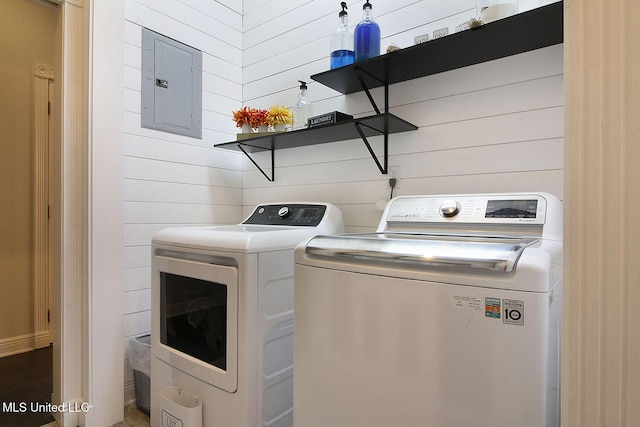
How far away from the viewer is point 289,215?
193 centimetres

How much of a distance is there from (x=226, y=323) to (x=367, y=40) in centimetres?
135

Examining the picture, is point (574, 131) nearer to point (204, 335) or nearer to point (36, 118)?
point (204, 335)

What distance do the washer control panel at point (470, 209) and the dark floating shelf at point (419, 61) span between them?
340 mm

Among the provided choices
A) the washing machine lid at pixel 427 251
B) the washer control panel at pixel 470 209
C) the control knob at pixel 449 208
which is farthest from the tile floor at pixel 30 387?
the control knob at pixel 449 208

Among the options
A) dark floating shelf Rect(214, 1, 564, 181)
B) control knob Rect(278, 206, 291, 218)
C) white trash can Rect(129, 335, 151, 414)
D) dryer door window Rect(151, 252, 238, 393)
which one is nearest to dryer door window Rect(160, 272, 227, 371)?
dryer door window Rect(151, 252, 238, 393)

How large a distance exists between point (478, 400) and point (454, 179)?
3.23 ft

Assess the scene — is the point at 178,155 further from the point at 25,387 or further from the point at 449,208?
the point at 25,387

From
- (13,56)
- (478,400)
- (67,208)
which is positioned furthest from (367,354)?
(13,56)

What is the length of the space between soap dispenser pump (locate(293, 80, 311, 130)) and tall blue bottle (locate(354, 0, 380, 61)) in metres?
0.50

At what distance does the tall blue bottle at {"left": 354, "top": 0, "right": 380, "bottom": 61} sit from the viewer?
1587 mm

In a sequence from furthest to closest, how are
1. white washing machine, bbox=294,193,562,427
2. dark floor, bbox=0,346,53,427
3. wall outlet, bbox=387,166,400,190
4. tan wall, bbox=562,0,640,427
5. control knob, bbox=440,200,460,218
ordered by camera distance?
dark floor, bbox=0,346,53,427, wall outlet, bbox=387,166,400,190, control knob, bbox=440,200,460,218, white washing machine, bbox=294,193,562,427, tan wall, bbox=562,0,640,427

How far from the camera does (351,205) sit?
1.91 m

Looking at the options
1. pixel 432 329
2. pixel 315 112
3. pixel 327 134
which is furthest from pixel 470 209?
pixel 315 112

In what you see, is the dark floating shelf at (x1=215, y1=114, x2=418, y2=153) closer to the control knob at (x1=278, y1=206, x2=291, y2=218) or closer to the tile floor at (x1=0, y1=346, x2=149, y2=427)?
the control knob at (x1=278, y1=206, x2=291, y2=218)
